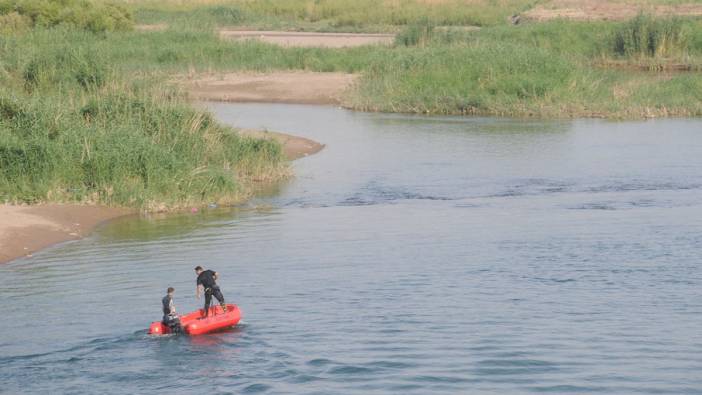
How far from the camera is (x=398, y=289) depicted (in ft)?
61.8

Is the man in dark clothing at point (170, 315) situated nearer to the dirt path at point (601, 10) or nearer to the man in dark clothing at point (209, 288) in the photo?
the man in dark clothing at point (209, 288)

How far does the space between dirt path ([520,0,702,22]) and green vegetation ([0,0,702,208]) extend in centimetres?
414

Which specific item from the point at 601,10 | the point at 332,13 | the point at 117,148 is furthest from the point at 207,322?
the point at 332,13

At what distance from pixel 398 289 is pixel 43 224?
25.9 ft

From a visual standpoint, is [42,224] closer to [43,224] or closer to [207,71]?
[43,224]

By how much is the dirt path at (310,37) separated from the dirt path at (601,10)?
8968 mm

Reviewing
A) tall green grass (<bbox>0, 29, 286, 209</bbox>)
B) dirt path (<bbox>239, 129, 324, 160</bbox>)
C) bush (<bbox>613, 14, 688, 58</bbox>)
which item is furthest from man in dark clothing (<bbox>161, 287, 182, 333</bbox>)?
bush (<bbox>613, 14, 688, 58</bbox>)

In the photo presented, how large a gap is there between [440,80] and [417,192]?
692 inches

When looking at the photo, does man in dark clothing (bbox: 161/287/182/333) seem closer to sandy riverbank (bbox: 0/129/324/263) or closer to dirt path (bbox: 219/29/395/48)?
sandy riverbank (bbox: 0/129/324/263)

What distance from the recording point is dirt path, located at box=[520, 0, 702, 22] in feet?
228

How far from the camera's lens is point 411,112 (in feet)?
148

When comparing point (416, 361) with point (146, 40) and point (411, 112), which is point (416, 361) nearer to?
point (411, 112)

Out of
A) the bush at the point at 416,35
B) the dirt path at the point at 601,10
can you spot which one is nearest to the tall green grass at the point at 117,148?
the bush at the point at 416,35

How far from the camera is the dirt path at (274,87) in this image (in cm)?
4925
